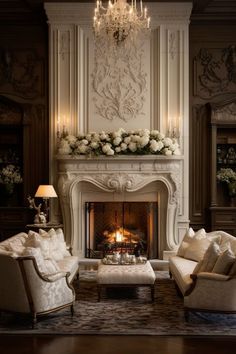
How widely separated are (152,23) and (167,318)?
5.16 m

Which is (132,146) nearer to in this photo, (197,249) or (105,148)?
(105,148)

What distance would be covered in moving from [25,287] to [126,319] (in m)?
1.08

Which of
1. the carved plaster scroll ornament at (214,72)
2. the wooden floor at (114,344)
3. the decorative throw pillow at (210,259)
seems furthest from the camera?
the carved plaster scroll ornament at (214,72)

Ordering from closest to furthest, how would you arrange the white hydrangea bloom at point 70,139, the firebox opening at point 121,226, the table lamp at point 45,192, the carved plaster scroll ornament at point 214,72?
1. the table lamp at point 45,192
2. the white hydrangea bloom at point 70,139
3. the firebox opening at point 121,226
4. the carved plaster scroll ornament at point 214,72

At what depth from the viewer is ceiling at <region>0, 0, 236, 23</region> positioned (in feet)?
27.3

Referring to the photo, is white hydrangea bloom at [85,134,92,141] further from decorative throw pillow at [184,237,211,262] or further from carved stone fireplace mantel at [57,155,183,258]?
decorative throw pillow at [184,237,211,262]

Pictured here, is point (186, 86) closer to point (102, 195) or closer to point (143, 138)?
point (143, 138)

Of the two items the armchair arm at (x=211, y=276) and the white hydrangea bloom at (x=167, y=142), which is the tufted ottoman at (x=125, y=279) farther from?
the white hydrangea bloom at (x=167, y=142)

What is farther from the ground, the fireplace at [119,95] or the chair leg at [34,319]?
the fireplace at [119,95]

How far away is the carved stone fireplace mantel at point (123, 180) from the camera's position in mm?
8305

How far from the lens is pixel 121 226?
8.66 meters

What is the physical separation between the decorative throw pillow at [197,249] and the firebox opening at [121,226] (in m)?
1.85

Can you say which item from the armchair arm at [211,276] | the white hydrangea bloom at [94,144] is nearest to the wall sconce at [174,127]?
the white hydrangea bloom at [94,144]

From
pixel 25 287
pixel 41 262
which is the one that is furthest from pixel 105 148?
pixel 25 287
